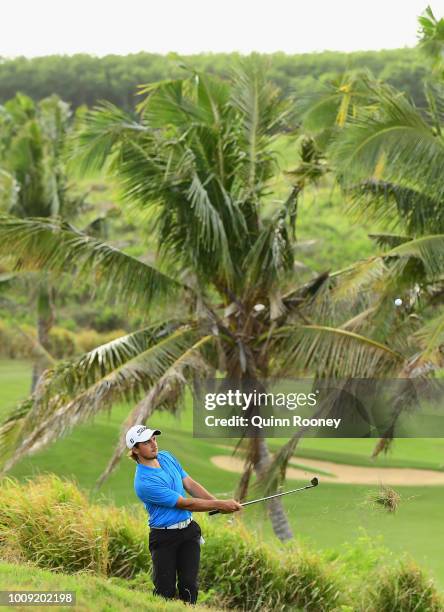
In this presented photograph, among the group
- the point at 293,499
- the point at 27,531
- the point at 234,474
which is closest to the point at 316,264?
the point at 234,474

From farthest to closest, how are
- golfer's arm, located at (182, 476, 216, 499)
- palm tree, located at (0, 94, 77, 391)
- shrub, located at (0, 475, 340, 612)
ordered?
1. palm tree, located at (0, 94, 77, 391)
2. shrub, located at (0, 475, 340, 612)
3. golfer's arm, located at (182, 476, 216, 499)

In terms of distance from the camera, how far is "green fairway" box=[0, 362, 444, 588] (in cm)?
1266

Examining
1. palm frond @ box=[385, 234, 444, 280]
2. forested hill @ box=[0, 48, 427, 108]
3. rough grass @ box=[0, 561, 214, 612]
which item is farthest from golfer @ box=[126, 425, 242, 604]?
forested hill @ box=[0, 48, 427, 108]

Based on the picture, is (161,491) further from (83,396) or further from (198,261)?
(198,261)

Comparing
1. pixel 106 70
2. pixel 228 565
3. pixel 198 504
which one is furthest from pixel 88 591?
pixel 106 70

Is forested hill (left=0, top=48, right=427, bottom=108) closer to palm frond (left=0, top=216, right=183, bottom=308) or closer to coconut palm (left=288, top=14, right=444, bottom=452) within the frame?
coconut palm (left=288, top=14, right=444, bottom=452)

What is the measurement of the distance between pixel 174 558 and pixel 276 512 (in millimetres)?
6029

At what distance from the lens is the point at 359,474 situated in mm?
20891

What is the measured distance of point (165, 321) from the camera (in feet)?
45.2

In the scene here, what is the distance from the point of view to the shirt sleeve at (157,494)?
21.4ft

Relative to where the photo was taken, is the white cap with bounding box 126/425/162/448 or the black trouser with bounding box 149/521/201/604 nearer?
the white cap with bounding box 126/425/162/448

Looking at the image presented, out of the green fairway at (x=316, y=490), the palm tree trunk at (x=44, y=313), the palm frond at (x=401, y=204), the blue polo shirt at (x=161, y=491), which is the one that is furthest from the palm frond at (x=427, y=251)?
the palm tree trunk at (x=44, y=313)

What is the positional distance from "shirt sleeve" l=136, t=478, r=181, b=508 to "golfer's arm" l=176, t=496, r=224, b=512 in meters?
0.04

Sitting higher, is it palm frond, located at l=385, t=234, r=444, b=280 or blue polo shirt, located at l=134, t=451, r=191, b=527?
palm frond, located at l=385, t=234, r=444, b=280
